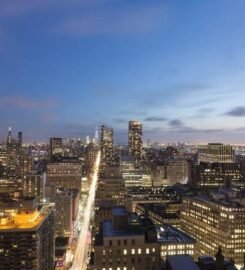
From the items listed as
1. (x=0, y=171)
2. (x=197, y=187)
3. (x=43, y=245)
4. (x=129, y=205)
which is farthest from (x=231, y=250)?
(x=0, y=171)

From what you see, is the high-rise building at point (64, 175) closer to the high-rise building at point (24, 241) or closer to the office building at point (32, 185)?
the office building at point (32, 185)

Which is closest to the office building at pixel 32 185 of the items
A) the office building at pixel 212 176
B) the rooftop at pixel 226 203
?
the office building at pixel 212 176

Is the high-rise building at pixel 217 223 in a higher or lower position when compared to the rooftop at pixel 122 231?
lower

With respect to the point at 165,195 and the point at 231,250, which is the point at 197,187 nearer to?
the point at 165,195

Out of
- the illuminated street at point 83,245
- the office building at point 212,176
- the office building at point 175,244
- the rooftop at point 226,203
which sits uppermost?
the office building at point 212,176

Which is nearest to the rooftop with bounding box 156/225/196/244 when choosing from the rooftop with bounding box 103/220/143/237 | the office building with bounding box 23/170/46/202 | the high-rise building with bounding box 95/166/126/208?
the rooftop with bounding box 103/220/143/237

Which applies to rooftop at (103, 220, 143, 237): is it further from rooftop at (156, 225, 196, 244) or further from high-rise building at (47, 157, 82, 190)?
high-rise building at (47, 157, 82, 190)
